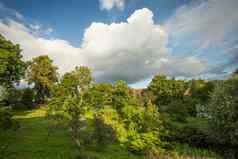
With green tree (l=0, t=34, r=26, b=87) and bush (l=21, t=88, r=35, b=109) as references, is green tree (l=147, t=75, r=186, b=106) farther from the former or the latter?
green tree (l=0, t=34, r=26, b=87)

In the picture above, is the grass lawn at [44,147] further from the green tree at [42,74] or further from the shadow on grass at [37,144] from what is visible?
the green tree at [42,74]

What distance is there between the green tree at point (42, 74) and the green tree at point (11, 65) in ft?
51.3

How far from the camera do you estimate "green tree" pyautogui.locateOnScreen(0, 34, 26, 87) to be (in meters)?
23.8

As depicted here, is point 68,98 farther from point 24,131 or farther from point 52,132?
point 24,131

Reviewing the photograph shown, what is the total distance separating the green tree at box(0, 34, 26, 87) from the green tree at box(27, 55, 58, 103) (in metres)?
15.6

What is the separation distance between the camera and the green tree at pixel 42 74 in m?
43.3

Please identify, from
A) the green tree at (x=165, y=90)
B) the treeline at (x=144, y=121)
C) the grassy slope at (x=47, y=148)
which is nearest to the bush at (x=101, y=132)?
the treeline at (x=144, y=121)

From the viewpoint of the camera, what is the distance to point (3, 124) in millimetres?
13711

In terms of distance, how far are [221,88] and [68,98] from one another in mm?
13893

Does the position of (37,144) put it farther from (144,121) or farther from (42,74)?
(42,74)

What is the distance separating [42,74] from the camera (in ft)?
143

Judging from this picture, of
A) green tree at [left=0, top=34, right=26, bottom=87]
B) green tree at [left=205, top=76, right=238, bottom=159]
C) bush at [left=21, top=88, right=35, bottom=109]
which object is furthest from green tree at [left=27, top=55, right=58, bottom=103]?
green tree at [left=205, top=76, right=238, bottom=159]

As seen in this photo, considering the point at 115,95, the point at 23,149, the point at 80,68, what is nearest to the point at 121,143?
the point at 23,149

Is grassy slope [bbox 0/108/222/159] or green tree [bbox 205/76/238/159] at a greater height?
green tree [bbox 205/76/238/159]
